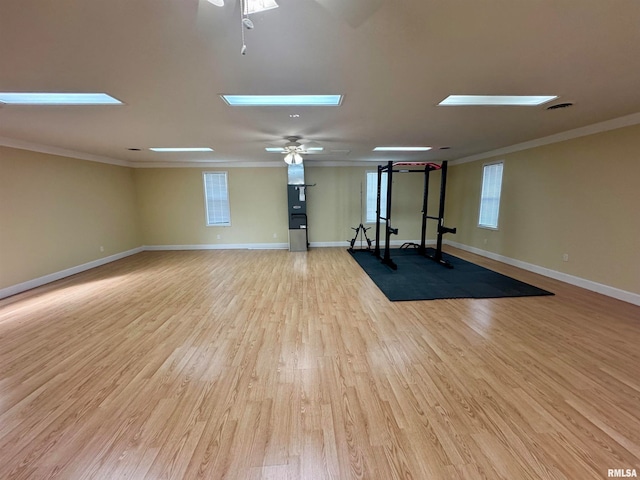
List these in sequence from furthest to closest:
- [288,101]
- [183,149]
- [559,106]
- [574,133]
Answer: [183,149] < [574,133] < [559,106] < [288,101]

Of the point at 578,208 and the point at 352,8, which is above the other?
the point at 352,8

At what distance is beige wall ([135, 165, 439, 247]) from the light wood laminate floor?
3859mm

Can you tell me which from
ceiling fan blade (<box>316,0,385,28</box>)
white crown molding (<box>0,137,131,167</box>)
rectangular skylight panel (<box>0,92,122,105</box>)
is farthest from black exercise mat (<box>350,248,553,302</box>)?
white crown molding (<box>0,137,131,167</box>)

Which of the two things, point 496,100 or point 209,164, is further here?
point 209,164

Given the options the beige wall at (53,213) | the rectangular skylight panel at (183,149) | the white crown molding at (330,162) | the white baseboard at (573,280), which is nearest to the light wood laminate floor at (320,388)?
the white baseboard at (573,280)

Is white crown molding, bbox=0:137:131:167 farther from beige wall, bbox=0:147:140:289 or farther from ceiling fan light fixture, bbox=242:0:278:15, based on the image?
ceiling fan light fixture, bbox=242:0:278:15

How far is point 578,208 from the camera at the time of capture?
404cm

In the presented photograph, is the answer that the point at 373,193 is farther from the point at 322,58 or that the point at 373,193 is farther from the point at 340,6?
the point at 340,6

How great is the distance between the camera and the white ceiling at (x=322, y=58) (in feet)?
4.48

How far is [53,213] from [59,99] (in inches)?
128

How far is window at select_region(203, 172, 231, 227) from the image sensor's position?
720 cm

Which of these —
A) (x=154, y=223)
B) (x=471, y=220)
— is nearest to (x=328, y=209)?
(x=471, y=220)

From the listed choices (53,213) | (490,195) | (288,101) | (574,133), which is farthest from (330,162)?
(53,213)

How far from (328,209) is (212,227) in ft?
11.4
